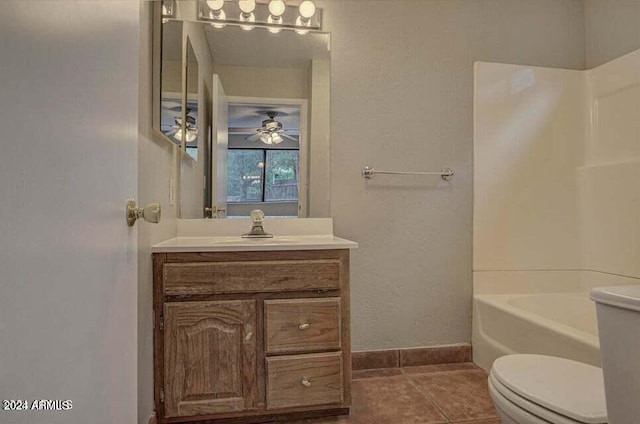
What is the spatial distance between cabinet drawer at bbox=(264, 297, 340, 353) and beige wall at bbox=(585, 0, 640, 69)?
234cm

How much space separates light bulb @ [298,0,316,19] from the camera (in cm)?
218

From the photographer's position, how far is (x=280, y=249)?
5.36 ft

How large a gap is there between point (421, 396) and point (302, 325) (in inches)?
32.0

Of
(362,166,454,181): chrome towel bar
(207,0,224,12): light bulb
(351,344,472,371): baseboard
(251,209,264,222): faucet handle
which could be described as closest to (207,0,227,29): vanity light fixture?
(207,0,224,12): light bulb

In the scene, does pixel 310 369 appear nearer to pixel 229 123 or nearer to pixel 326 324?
pixel 326 324

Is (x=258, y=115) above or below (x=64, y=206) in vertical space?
above

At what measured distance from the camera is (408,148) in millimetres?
2346

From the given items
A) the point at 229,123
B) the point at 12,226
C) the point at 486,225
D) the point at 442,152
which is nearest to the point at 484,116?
the point at 442,152

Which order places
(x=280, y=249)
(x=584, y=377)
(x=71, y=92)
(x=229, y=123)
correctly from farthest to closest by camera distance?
(x=229, y=123)
(x=280, y=249)
(x=584, y=377)
(x=71, y=92)

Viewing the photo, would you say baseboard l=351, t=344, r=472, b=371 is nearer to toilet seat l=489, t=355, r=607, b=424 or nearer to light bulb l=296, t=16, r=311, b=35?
toilet seat l=489, t=355, r=607, b=424

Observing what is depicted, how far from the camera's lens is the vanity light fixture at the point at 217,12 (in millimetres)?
2102

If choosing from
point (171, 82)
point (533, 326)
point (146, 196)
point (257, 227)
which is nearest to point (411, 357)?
point (533, 326)

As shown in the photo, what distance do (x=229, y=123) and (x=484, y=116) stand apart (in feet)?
5.14

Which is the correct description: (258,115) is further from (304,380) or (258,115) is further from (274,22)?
(304,380)
